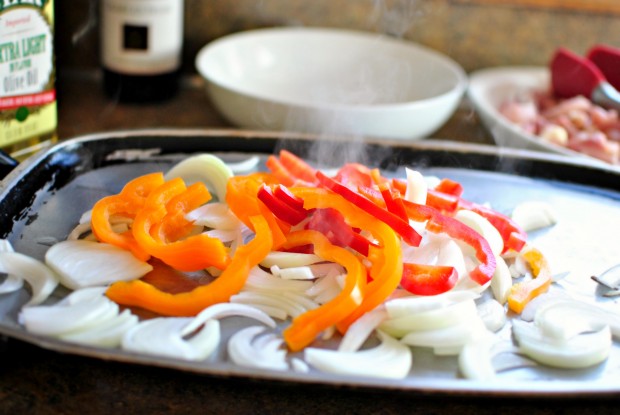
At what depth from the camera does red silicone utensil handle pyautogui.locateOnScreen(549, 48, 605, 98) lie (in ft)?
6.11

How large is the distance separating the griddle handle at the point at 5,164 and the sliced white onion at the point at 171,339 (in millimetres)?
440

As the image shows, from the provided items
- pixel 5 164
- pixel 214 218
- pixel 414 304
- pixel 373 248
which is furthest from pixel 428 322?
pixel 5 164

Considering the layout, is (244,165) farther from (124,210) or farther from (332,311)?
(332,311)

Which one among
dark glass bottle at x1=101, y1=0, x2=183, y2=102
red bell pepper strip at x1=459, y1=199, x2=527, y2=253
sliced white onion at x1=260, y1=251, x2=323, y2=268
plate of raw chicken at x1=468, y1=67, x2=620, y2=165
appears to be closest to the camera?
sliced white onion at x1=260, y1=251, x2=323, y2=268

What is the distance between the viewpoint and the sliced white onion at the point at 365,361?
91 centimetres

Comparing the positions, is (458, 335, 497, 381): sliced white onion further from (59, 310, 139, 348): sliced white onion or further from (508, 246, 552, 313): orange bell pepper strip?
(59, 310, 139, 348): sliced white onion

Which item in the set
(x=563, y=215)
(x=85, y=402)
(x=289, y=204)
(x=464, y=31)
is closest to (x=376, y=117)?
(x=563, y=215)

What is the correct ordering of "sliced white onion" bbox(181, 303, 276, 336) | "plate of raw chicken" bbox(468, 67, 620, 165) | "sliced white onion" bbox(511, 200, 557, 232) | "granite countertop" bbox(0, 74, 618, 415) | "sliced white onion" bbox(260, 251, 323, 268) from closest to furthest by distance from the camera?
"granite countertop" bbox(0, 74, 618, 415), "sliced white onion" bbox(181, 303, 276, 336), "sliced white onion" bbox(260, 251, 323, 268), "sliced white onion" bbox(511, 200, 557, 232), "plate of raw chicken" bbox(468, 67, 620, 165)

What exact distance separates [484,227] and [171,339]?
0.51 meters

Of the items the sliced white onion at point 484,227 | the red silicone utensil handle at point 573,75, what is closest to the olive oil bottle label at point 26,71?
the sliced white onion at point 484,227

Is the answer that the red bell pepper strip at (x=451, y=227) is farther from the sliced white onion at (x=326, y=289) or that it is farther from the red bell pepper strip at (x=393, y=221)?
the sliced white onion at (x=326, y=289)

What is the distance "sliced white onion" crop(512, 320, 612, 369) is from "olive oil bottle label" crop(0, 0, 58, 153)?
96 centimetres

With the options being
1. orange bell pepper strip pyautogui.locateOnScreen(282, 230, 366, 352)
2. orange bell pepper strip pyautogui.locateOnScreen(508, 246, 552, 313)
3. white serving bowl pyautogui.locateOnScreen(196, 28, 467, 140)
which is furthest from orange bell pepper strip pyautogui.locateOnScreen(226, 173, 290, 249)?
white serving bowl pyautogui.locateOnScreen(196, 28, 467, 140)

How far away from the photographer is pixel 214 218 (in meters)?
1.21
